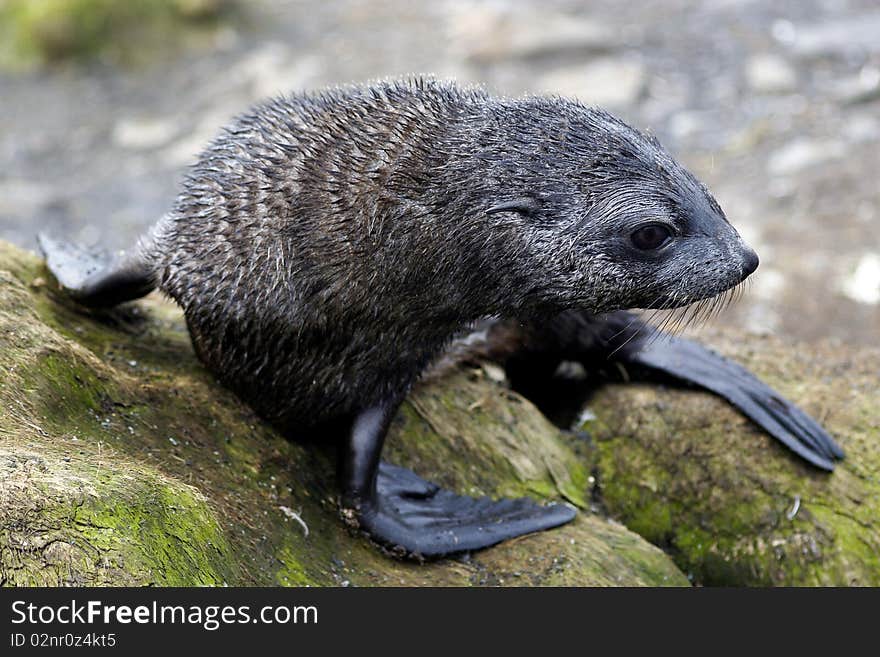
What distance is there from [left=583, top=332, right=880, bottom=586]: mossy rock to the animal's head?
1.61 metres

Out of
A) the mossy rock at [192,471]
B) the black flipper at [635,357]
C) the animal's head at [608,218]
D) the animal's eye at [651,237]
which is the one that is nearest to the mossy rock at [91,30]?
the mossy rock at [192,471]

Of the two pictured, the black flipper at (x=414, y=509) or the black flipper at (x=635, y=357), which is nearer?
the black flipper at (x=414, y=509)

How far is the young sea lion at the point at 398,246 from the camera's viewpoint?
416 centimetres

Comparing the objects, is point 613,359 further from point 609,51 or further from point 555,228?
point 609,51

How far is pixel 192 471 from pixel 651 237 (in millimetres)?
2040

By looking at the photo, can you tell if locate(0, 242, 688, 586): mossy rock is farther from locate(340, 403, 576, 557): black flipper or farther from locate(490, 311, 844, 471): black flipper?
locate(490, 311, 844, 471): black flipper

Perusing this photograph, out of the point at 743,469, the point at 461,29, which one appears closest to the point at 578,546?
the point at 743,469

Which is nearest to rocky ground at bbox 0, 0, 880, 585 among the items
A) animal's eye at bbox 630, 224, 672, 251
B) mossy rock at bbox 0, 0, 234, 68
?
animal's eye at bbox 630, 224, 672, 251

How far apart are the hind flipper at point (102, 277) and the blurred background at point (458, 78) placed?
19.1ft

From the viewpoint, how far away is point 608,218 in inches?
161

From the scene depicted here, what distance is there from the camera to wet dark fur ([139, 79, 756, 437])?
416 cm

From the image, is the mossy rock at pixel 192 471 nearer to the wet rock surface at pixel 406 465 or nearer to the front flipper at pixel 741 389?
the wet rock surface at pixel 406 465

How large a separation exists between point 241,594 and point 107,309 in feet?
7.59

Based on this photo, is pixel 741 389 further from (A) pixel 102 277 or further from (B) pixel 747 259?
(A) pixel 102 277
